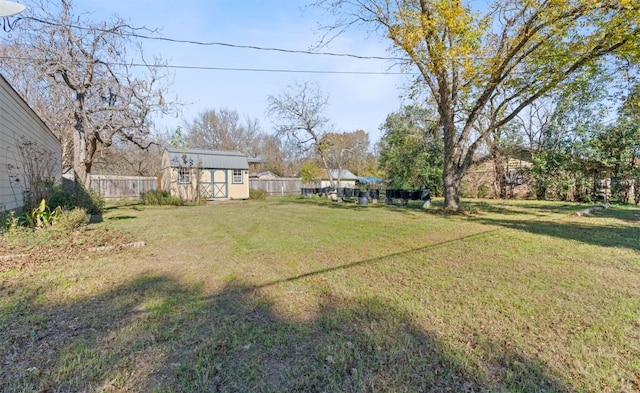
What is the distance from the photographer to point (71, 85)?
11852 millimetres

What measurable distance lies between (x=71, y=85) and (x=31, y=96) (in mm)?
8325

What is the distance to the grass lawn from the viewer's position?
2.02 metres

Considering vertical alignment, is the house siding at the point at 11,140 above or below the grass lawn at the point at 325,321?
above

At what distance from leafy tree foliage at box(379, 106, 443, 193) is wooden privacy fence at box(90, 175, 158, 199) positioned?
58.0ft

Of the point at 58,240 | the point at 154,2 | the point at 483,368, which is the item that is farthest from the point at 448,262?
the point at 154,2

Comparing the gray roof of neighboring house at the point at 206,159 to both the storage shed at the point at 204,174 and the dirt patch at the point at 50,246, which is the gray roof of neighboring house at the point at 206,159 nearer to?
the storage shed at the point at 204,174

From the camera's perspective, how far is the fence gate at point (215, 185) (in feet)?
67.8

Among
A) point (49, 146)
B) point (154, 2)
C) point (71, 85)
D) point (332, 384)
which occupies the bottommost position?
point (332, 384)

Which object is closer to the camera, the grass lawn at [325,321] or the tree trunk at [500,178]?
the grass lawn at [325,321]

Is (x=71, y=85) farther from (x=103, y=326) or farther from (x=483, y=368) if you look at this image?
(x=483, y=368)

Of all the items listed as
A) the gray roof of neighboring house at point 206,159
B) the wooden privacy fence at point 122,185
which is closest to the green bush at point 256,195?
the gray roof of neighboring house at point 206,159

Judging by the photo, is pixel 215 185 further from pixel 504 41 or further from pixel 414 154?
pixel 504 41

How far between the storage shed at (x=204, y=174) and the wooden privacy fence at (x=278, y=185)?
371 centimetres

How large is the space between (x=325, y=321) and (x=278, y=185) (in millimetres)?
24923
